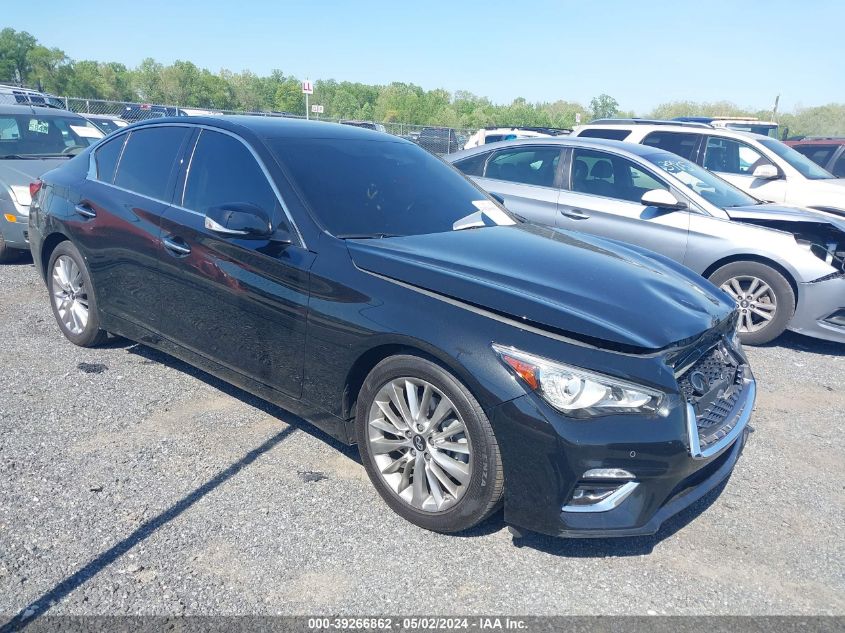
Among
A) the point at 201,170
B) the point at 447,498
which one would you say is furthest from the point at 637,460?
the point at 201,170

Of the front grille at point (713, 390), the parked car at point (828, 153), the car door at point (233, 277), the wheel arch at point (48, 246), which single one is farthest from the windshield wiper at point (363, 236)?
the parked car at point (828, 153)

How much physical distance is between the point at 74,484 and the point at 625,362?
2614mm

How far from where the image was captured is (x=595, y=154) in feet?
Result: 22.8

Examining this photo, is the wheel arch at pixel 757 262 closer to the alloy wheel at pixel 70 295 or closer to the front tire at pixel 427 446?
the front tire at pixel 427 446

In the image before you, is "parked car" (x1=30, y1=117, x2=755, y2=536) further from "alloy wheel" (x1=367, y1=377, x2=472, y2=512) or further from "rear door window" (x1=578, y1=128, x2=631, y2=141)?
"rear door window" (x1=578, y1=128, x2=631, y2=141)

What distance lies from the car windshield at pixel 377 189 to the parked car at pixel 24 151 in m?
4.52

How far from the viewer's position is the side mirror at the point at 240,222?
11.5 ft

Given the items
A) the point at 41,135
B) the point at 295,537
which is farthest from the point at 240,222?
the point at 41,135

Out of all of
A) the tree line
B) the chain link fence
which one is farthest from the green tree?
the chain link fence

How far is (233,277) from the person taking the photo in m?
3.73

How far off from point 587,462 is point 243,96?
247ft

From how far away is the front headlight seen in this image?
2.68 m

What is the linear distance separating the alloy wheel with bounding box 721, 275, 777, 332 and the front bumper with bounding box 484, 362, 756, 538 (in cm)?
374

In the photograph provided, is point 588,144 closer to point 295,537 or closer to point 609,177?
point 609,177
